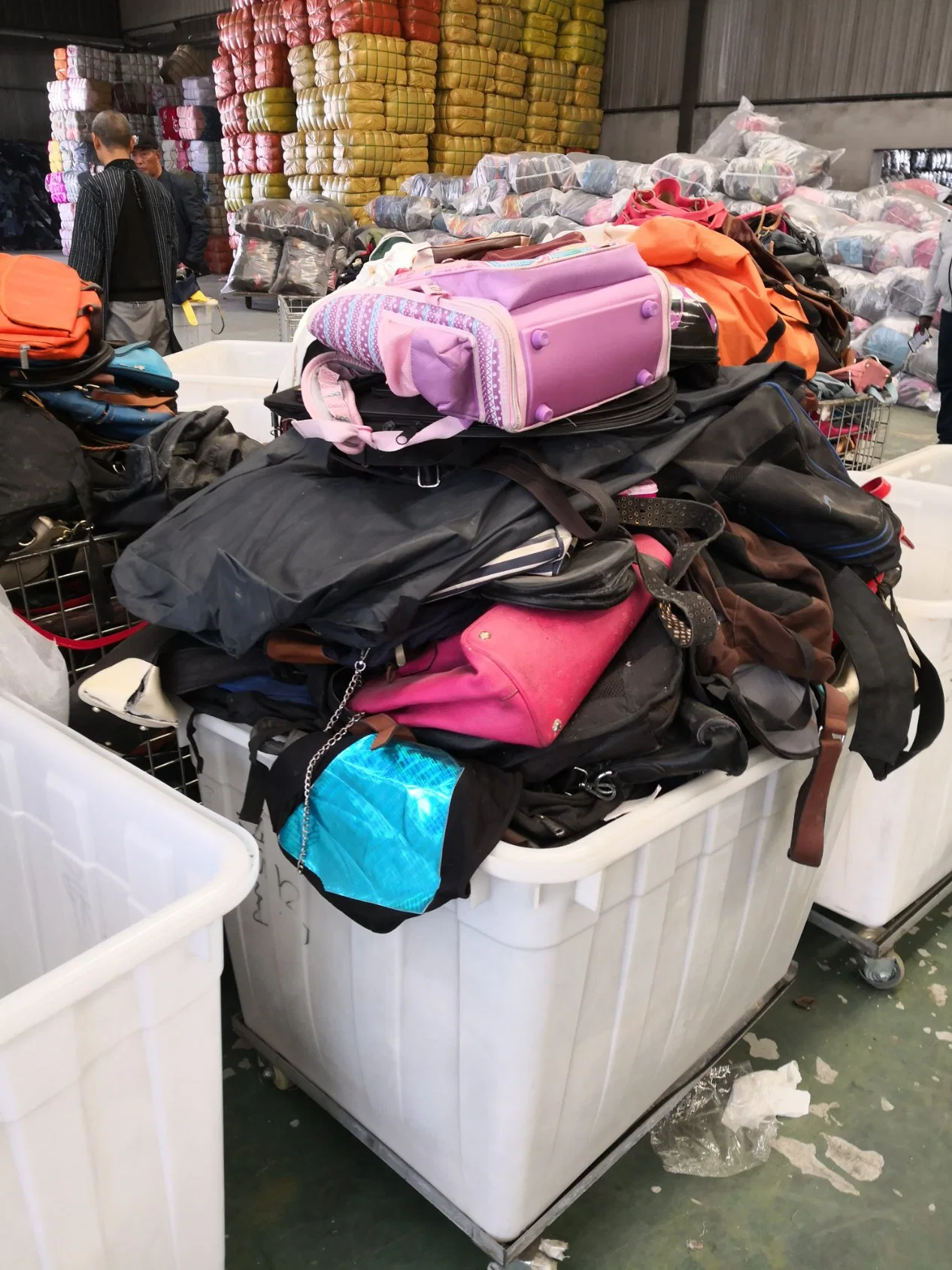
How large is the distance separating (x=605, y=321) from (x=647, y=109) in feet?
32.2

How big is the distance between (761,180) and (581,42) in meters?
3.81

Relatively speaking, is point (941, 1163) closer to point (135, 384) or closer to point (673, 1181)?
point (673, 1181)

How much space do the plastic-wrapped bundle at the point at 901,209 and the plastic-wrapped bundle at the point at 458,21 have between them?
349 centimetres

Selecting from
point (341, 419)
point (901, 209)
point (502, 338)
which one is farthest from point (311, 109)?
point (502, 338)

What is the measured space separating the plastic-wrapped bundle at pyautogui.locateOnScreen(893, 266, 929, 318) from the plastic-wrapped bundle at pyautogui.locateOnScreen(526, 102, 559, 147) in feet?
14.5

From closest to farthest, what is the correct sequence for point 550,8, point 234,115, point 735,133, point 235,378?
point 235,378
point 735,133
point 550,8
point 234,115

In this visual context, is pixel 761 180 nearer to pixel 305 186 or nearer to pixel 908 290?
pixel 908 290

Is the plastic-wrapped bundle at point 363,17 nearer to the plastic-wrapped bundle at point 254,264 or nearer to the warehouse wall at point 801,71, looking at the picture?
the plastic-wrapped bundle at point 254,264

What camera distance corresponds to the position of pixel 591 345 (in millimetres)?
1053

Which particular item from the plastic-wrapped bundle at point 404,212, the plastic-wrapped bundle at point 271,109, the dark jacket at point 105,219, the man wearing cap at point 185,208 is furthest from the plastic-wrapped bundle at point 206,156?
the dark jacket at point 105,219

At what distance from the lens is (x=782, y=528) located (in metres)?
1.21

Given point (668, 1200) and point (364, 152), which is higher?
point (364, 152)

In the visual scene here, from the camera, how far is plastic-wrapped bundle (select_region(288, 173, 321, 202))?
8.19 metres

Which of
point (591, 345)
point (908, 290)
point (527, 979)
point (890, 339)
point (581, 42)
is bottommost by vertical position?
point (527, 979)
